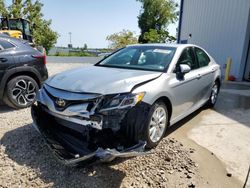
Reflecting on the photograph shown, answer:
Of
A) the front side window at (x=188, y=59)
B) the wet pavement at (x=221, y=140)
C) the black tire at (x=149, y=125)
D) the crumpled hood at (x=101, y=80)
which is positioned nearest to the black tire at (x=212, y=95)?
the wet pavement at (x=221, y=140)

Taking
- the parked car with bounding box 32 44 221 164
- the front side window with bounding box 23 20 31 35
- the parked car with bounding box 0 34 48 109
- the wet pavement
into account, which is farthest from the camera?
the front side window with bounding box 23 20 31 35

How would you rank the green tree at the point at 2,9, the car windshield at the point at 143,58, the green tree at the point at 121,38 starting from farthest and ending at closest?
the green tree at the point at 121,38 → the green tree at the point at 2,9 → the car windshield at the point at 143,58

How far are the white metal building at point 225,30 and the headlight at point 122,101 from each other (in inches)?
360

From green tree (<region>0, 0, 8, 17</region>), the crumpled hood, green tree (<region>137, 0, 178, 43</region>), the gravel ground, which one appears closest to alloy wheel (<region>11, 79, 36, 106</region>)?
the gravel ground

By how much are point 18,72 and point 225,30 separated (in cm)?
991

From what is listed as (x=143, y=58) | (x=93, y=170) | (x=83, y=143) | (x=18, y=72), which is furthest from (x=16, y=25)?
(x=93, y=170)

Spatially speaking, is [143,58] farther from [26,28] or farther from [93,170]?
[26,28]

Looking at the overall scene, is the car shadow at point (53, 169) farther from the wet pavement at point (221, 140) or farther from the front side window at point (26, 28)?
the front side window at point (26, 28)

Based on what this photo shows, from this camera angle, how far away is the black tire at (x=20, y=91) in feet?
14.5

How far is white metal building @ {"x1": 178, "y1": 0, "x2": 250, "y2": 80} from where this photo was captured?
9.90 meters

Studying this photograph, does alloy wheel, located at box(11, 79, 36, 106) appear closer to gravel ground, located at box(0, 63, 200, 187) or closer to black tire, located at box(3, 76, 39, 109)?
black tire, located at box(3, 76, 39, 109)

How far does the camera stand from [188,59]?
4.06 m

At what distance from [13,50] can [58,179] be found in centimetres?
310

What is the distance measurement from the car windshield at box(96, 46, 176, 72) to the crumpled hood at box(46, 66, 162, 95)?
12.3 inches
